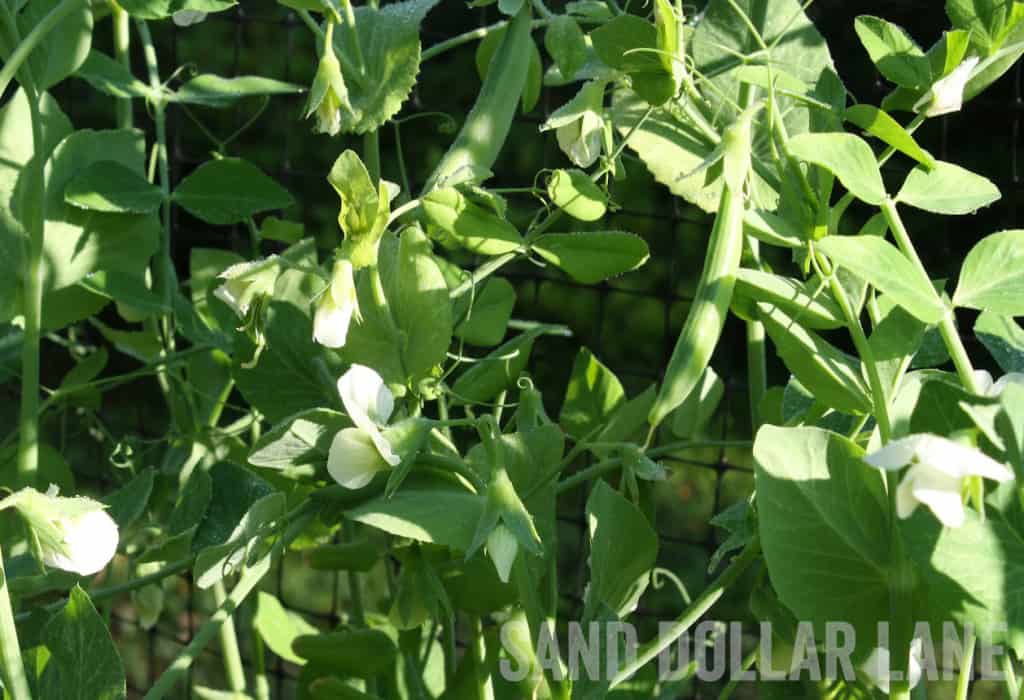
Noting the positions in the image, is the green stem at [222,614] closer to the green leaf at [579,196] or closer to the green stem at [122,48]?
the green leaf at [579,196]

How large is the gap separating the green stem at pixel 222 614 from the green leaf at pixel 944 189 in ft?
0.88

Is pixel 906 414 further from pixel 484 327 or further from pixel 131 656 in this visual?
pixel 131 656

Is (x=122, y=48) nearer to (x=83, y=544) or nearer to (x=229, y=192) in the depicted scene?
(x=229, y=192)

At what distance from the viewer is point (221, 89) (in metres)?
0.74

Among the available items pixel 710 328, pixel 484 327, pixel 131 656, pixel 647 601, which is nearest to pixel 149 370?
pixel 484 327

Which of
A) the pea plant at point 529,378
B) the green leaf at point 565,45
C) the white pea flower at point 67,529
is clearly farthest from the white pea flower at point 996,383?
the white pea flower at point 67,529

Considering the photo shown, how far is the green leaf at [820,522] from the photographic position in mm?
444

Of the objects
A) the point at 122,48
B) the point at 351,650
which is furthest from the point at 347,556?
the point at 122,48

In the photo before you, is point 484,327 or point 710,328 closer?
point 710,328

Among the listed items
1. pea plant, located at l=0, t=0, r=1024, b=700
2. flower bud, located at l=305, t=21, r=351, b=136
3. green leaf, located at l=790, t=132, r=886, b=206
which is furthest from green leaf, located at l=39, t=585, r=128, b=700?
green leaf, located at l=790, t=132, r=886, b=206

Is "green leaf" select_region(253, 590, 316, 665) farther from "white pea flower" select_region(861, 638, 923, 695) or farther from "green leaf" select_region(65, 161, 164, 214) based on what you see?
"white pea flower" select_region(861, 638, 923, 695)

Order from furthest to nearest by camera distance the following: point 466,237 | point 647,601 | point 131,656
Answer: point 647,601, point 131,656, point 466,237

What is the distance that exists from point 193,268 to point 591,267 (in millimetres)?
323

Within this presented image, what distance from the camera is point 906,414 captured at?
17.1 inches
